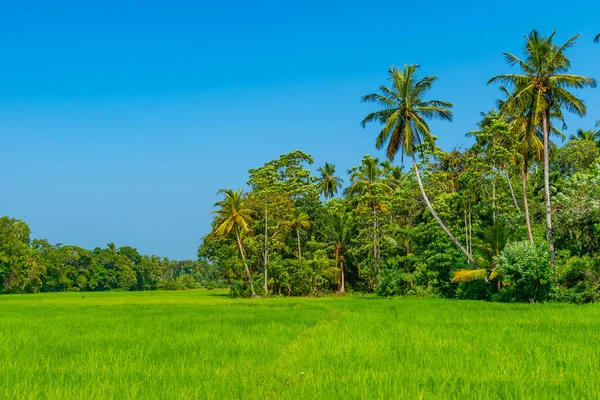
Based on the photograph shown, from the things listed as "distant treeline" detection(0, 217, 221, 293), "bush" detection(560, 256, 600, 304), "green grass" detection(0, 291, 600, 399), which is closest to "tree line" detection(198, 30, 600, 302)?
"bush" detection(560, 256, 600, 304)

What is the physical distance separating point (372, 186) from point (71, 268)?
2041 inches

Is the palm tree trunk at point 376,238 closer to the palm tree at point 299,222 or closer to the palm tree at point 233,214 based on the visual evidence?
the palm tree at point 299,222

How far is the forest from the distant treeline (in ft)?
67.7

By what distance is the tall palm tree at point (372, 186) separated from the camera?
32003mm

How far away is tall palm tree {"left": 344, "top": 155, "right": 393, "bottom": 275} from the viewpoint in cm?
3200

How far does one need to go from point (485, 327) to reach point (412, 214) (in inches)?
980

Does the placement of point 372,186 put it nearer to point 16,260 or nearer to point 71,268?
point 16,260

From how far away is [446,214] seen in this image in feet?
86.9

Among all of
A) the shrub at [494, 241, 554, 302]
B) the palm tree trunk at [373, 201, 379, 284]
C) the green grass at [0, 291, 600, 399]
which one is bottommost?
the green grass at [0, 291, 600, 399]

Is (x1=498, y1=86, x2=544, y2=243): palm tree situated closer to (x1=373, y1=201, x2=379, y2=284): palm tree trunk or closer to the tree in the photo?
(x1=373, y1=201, x2=379, y2=284): palm tree trunk

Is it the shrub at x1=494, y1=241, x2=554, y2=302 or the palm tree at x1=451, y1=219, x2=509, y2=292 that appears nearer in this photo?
the shrub at x1=494, y1=241, x2=554, y2=302

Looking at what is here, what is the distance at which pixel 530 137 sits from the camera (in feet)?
70.0

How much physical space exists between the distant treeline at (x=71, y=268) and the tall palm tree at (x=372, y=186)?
24.8m

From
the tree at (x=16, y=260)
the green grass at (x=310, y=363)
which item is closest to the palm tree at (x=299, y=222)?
the green grass at (x=310, y=363)
